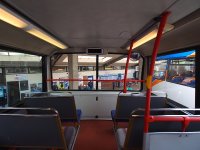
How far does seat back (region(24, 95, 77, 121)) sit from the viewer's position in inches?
124

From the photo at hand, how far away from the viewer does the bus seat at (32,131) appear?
1.90 metres

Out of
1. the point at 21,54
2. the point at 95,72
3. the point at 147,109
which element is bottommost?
the point at 147,109

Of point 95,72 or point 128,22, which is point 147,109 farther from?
point 95,72

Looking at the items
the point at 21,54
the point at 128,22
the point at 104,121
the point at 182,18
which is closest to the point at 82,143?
the point at 104,121

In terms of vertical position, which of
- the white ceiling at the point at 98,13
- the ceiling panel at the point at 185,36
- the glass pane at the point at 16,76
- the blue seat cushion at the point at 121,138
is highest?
the white ceiling at the point at 98,13

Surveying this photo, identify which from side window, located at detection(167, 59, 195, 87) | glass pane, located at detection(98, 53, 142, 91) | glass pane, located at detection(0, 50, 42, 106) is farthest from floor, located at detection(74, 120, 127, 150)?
side window, located at detection(167, 59, 195, 87)

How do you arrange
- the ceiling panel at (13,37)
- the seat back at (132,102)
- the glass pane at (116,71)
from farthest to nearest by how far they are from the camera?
the glass pane at (116,71), the seat back at (132,102), the ceiling panel at (13,37)

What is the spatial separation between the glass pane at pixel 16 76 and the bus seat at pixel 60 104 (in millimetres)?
297

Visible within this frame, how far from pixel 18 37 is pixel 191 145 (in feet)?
8.75

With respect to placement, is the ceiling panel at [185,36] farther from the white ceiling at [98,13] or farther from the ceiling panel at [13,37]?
the ceiling panel at [13,37]

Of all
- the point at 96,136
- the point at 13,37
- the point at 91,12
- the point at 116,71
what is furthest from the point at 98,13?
the point at 116,71

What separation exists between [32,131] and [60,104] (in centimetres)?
129

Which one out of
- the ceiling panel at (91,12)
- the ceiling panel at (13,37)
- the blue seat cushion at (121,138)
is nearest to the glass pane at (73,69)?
the ceiling panel at (13,37)

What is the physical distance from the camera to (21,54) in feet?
11.0
